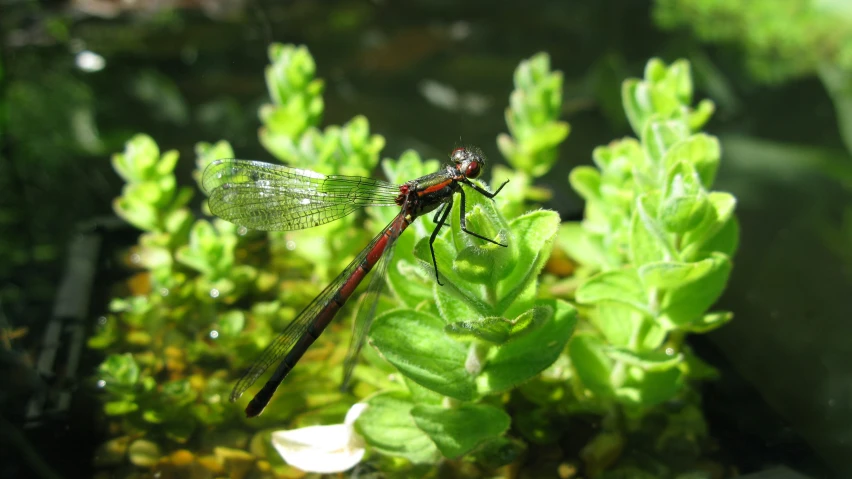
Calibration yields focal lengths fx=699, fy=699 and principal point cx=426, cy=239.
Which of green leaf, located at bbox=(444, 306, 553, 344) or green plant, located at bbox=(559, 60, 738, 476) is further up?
green plant, located at bbox=(559, 60, 738, 476)

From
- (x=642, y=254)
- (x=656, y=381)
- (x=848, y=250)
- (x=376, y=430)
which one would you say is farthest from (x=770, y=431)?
(x=848, y=250)

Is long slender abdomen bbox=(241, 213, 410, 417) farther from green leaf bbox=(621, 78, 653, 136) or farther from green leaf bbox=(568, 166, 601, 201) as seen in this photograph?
green leaf bbox=(621, 78, 653, 136)

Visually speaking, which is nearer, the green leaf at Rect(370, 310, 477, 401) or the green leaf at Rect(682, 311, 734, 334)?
the green leaf at Rect(370, 310, 477, 401)

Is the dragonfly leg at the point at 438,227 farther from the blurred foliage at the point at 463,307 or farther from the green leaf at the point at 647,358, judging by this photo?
the green leaf at the point at 647,358

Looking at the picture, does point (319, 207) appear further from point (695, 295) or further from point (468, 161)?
point (695, 295)

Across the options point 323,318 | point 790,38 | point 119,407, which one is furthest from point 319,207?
point 790,38

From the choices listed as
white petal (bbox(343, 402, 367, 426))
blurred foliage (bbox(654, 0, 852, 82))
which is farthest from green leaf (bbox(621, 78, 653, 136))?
blurred foliage (bbox(654, 0, 852, 82))
